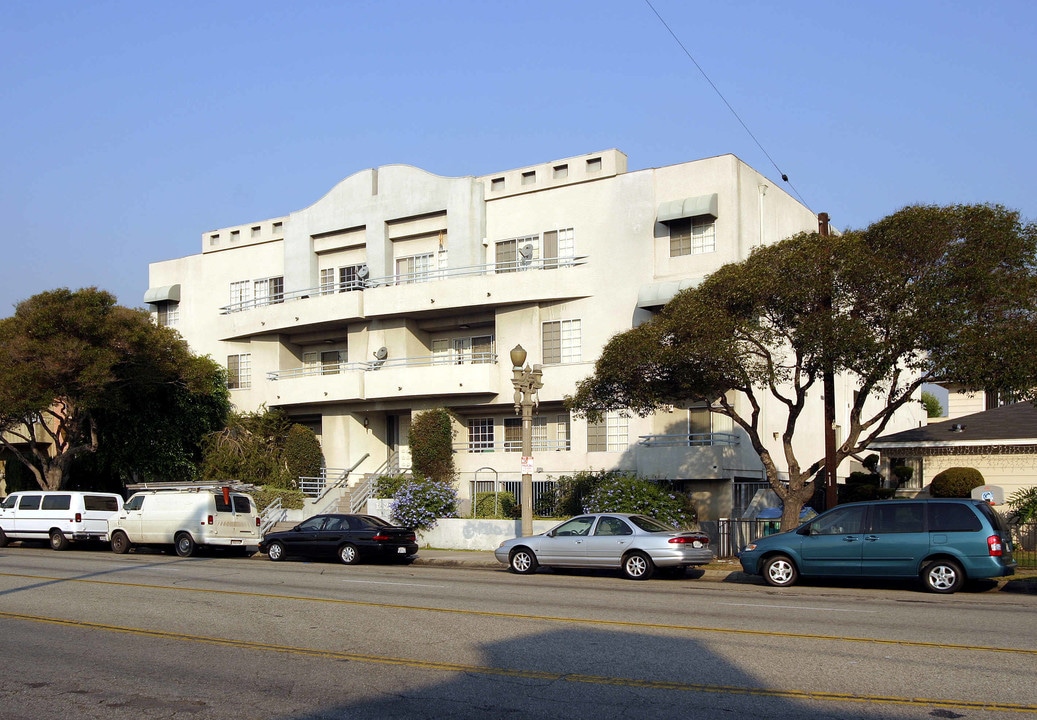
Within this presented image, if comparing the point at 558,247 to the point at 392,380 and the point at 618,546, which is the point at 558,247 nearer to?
the point at 392,380

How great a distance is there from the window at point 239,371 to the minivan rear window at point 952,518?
32.3 metres

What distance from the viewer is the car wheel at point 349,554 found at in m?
26.1

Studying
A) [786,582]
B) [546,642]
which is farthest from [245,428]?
[546,642]

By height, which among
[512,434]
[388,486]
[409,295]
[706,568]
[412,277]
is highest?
[412,277]

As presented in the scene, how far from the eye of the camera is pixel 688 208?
32.7 metres

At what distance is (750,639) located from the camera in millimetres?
11883

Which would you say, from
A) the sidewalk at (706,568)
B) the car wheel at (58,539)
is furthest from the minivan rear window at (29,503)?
the sidewalk at (706,568)

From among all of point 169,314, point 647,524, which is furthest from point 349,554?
point 169,314

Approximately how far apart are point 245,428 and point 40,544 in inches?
360

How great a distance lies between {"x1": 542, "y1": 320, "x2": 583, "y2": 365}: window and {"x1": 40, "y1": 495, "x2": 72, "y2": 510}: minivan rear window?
52.1 feet

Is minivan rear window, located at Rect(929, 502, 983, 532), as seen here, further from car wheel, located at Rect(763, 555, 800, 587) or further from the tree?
the tree

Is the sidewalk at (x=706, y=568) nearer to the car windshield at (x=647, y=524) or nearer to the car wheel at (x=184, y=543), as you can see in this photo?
the car windshield at (x=647, y=524)

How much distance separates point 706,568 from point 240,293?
92.5 feet

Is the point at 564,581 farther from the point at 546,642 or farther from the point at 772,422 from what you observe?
the point at 772,422
